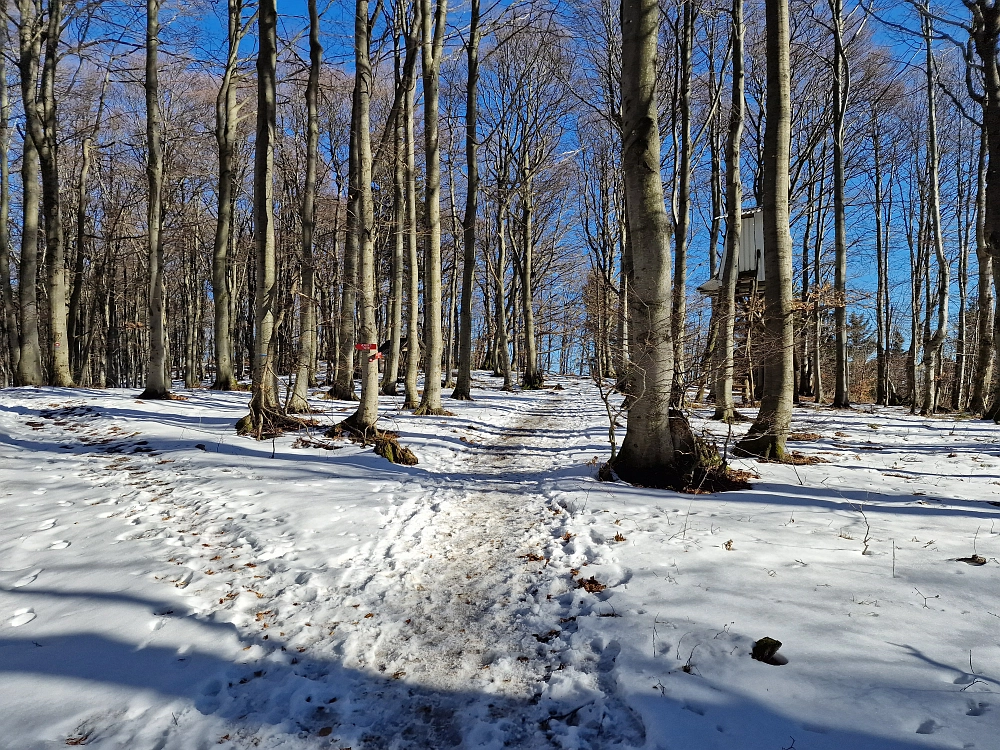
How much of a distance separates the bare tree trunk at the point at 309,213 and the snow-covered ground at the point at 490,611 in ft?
14.5

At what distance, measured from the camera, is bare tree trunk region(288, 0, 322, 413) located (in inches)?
378

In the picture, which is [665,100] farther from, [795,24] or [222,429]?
[222,429]

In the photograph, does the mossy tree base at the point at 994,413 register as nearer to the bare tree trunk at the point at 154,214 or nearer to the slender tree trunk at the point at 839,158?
the slender tree trunk at the point at 839,158

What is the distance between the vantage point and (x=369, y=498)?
512 centimetres

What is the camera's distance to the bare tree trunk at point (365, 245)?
7488mm

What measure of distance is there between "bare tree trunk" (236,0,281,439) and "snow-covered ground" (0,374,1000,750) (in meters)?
2.03

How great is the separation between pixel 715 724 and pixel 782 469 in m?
5.05

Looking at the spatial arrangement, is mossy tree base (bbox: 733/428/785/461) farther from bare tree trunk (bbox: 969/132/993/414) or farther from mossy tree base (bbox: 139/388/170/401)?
mossy tree base (bbox: 139/388/170/401)

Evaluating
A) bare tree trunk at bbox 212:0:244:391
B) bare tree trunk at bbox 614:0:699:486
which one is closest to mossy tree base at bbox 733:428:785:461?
bare tree trunk at bbox 614:0:699:486

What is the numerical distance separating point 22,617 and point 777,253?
835 cm

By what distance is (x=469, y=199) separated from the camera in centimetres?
1467

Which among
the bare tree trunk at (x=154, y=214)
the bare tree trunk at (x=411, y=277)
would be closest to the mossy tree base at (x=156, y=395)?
the bare tree trunk at (x=154, y=214)

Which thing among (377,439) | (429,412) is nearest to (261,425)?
→ (377,439)

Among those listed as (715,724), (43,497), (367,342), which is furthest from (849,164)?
(43,497)
